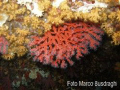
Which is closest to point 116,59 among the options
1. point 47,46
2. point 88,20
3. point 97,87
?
point 97,87

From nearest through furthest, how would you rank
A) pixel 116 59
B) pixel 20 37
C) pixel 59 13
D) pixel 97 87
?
1. pixel 59 13
2. pixel 20 37
3. pixel 116 59
4. pixel 97 87

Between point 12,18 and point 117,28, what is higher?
point 12,18

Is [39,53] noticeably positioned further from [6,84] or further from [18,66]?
[6,84]

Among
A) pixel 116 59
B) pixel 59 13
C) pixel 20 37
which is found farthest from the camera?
pixel 116 59

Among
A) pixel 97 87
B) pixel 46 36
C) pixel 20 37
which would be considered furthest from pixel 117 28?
pixel 97 87

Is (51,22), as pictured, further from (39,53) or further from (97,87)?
(97,87)

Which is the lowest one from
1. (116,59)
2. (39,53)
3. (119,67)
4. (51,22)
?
(119,67)

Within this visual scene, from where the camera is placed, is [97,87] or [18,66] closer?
[18,66]
